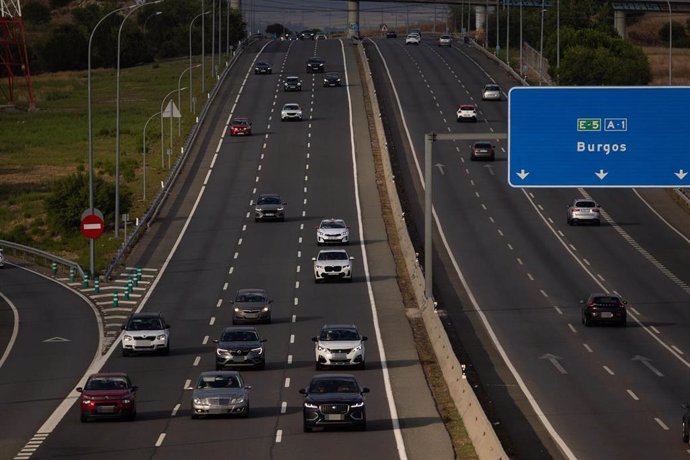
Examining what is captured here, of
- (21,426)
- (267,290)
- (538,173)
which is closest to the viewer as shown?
(21,426)

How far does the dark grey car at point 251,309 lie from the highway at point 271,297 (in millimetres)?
669

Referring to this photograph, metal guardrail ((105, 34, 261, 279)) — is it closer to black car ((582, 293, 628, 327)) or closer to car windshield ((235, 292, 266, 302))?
car windshield ((235, 292, 266, 302))

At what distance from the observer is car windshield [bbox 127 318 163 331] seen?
52031 mm

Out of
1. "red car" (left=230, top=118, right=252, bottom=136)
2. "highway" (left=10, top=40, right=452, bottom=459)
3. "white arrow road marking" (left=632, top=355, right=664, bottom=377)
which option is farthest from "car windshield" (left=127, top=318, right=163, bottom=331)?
"red car" (left=230, top=118, right=252, bottom=136)

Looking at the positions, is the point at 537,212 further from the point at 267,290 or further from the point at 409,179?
the point at 267,290

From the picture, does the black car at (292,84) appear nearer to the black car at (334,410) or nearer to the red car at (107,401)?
the red car at (107,401)

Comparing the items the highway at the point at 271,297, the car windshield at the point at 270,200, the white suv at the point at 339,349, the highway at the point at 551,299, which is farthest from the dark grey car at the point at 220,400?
the car windshield at the point at 270,200

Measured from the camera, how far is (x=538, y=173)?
44.1 metres

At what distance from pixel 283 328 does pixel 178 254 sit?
2056 centimetres

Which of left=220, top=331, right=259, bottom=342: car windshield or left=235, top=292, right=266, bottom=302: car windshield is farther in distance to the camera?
left=235, top=292, right=266, bottom=302: car windshield

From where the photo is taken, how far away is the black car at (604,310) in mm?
58594

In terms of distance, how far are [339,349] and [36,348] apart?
1239cm

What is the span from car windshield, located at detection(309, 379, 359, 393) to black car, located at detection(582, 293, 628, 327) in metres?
21.7

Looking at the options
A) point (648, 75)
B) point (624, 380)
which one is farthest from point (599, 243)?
point (648, 75)
